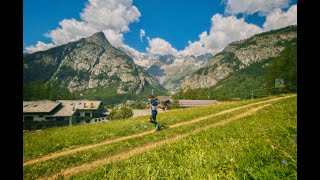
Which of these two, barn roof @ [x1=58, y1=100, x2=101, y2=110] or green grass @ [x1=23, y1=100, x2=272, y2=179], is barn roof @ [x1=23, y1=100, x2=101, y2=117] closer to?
barn roof @ [x1=58, y1=100, x2=101, y2=110]

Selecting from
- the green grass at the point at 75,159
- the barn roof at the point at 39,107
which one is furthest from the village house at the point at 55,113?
the green grass at the point at 75,159

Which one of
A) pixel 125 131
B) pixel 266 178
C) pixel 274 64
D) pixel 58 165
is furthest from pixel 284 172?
pixel 274 64

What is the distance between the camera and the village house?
11800cm

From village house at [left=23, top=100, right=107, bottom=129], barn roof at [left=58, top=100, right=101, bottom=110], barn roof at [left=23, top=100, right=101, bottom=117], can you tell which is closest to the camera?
village house at [left=23, top=100, right=107, bottom=129]

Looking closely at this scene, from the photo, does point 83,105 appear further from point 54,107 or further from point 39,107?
point 39,107

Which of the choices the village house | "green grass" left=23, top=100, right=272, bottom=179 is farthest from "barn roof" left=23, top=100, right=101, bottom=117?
"green grass" left=23, top=100, right=272, bottom=179

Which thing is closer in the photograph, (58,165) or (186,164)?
(186,164)

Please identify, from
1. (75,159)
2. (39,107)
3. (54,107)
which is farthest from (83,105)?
(75,159)

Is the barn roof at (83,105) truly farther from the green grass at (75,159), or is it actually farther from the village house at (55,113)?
the green grass at (75,159)

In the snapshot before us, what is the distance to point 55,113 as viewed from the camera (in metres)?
124
